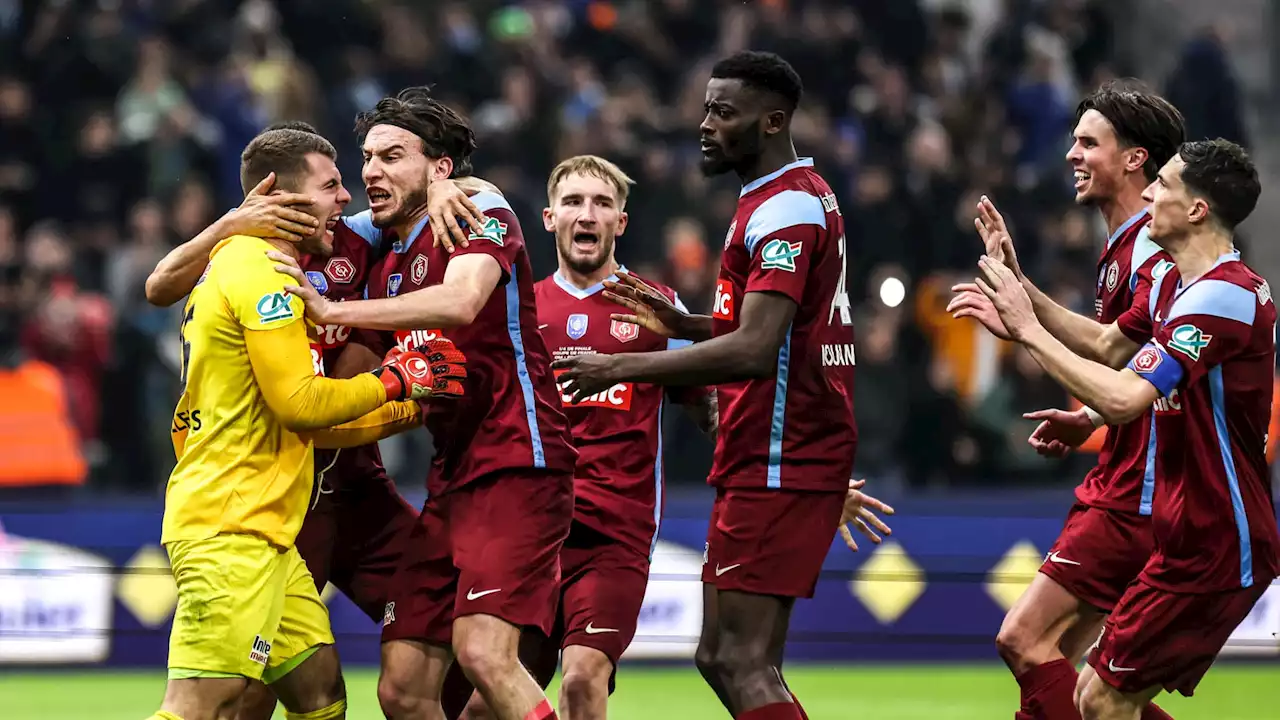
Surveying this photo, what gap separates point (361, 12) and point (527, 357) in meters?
10.3

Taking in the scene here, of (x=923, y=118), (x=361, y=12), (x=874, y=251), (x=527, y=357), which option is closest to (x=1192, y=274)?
(x=527, y=357)

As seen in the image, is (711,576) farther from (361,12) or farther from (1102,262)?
(361,12)

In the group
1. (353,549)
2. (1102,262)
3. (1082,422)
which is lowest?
(353,549)

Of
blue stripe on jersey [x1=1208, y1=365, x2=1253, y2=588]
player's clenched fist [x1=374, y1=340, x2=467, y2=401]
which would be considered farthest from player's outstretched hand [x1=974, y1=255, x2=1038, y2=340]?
player's clenched fist [x1=374, y1=340, x2=467, y2=401]

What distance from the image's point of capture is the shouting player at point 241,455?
5980 mm

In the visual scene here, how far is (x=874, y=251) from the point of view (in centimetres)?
1427

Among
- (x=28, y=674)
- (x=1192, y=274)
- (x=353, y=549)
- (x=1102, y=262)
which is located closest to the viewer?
(x=1192, y=274)

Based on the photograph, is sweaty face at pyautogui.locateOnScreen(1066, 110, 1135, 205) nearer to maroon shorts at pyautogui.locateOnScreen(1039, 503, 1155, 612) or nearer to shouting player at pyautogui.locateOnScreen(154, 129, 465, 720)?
maroon shorts at pyautogui.locateOnScreen(1039, 503, 1155, 612)

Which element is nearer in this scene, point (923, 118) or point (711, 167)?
point (711, 167)

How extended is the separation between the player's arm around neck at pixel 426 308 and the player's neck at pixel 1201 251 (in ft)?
8.23

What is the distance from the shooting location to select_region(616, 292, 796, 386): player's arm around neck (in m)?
6.36

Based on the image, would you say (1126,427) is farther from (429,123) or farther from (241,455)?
(241,455)

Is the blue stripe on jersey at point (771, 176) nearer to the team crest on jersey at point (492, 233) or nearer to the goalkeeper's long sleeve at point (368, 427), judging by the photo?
the team crest on jersey at point (492, 233)

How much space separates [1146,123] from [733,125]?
1.81 m
